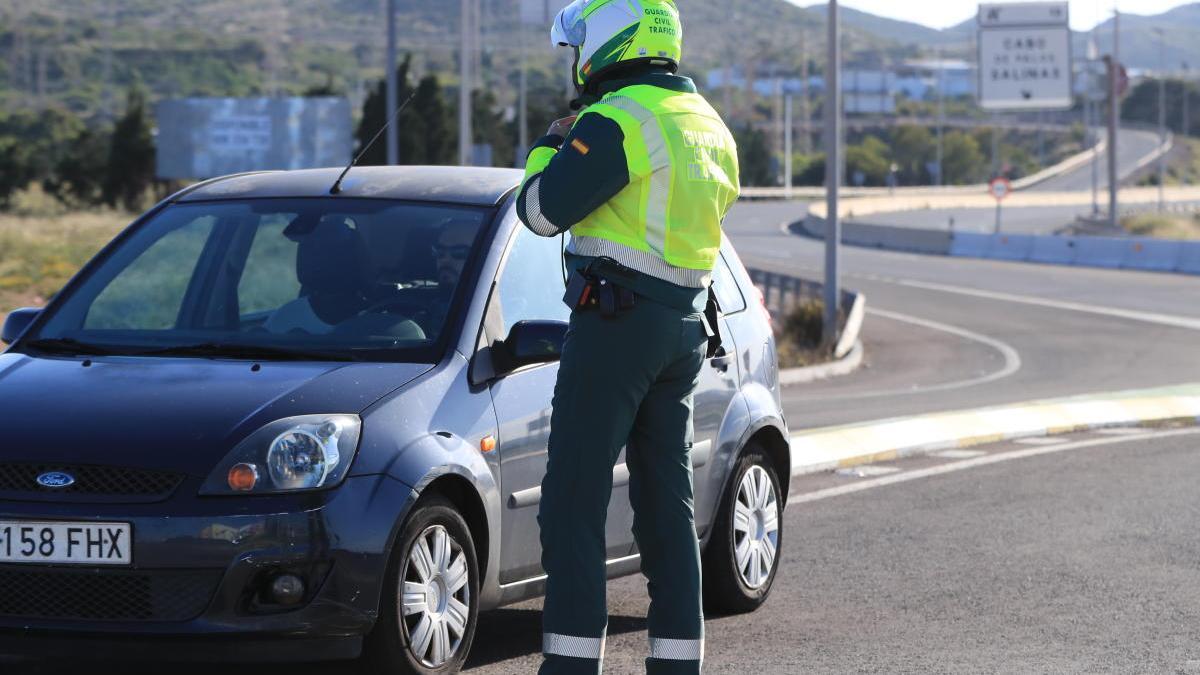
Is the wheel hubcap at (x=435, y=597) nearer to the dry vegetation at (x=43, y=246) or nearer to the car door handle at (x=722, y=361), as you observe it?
the car door handle at (x=722, y=361)

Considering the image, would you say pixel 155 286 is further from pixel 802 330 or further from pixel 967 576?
pixel 802 330

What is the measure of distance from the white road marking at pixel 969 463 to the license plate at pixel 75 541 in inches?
207

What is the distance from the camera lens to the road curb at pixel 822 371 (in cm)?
2227

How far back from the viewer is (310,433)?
512cm

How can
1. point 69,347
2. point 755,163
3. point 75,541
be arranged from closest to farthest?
1. point 75,541
2. point 69,347
3. point 755,163

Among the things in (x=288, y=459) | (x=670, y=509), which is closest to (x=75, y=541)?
(x=288, y=459)

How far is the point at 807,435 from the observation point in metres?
11.7

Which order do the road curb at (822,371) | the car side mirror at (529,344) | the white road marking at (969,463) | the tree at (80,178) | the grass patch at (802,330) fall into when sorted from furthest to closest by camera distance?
the tree at (80,178) < the grass patch at (802,330) < the road curb at (822,371) < the white road marking at (969,463) < the car side mirror at (529,344)

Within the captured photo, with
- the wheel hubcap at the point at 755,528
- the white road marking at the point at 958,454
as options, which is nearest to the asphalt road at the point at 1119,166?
the white road marking at the point at 958,454

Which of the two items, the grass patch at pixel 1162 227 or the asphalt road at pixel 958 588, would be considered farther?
the grass patch at pixel 1162 227

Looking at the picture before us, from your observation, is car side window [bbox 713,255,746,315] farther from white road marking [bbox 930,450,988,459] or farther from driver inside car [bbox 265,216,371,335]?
white road marking [bbox 930,450,988,459]

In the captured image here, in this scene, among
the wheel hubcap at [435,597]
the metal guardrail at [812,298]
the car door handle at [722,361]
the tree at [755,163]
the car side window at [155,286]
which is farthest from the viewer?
the tree at [755,163]

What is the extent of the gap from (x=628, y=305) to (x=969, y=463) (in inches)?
287

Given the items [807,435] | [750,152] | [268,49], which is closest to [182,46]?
[268,49]
